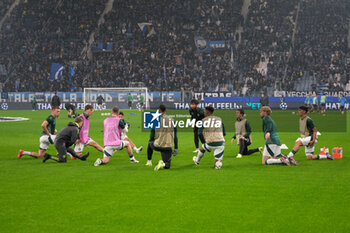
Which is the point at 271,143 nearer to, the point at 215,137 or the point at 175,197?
the point at 215,137

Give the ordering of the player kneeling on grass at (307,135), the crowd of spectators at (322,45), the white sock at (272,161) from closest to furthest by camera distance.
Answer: the white sock at (272,161) → the player kneeling on grass at (307,135) → the crowd of spectators at (322,45)

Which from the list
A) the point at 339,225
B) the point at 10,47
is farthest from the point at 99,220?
the point at 10,47

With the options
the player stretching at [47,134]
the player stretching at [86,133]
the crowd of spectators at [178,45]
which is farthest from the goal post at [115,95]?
the player stretching at [47,134]

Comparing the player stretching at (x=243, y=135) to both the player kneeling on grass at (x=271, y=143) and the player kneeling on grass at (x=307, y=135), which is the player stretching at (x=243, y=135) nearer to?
the player kneeling on grass at (x=307, y=135)

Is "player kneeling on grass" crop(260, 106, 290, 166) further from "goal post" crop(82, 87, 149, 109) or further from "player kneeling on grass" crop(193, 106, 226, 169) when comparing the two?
"goal post" crop(82, 87, 149, 109)

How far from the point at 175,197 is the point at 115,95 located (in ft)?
158

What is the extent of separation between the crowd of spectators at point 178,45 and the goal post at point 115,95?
6.59ft

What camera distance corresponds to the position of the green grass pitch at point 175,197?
7.20 metres

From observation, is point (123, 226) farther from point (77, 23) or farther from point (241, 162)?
point (77, 23)

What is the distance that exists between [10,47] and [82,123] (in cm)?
5236

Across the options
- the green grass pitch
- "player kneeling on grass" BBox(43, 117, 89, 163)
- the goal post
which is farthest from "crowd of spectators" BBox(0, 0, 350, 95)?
the green grass pitch

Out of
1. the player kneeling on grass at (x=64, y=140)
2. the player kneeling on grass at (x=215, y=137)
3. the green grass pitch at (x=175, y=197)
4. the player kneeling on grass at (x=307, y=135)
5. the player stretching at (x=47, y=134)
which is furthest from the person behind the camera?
the player stretching at (x=47, y=134)

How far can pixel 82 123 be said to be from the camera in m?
15.3

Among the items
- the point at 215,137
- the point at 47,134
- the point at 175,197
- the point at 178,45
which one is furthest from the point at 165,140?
the point at 178,45
